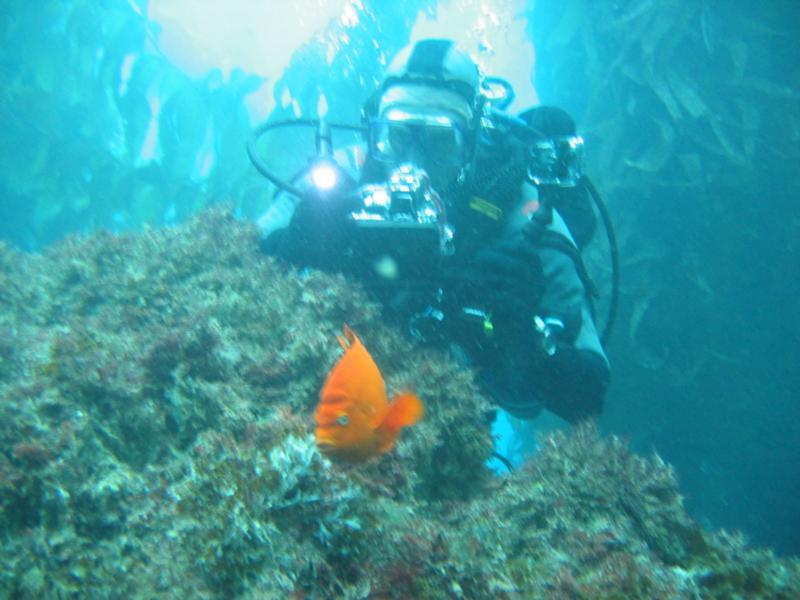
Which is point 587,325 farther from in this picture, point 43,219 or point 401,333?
point 43,219

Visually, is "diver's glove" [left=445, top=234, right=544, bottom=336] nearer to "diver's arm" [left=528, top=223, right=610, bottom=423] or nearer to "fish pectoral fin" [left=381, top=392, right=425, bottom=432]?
"diver's arm" [left=528, top=223, right=610, bottom=423]

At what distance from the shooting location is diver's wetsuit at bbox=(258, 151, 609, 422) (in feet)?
11.3

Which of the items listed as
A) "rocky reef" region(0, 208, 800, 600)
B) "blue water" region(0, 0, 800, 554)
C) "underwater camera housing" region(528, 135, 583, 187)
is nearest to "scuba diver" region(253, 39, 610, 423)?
"underwater camera housing" region(528, 135, 583, 187)

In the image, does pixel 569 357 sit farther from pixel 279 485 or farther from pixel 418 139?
pixel 279 485

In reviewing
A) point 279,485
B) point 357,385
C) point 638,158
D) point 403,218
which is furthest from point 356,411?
point 638,158

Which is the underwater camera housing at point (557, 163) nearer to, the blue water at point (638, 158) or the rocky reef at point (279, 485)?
the rocky reef at point (279, 485)

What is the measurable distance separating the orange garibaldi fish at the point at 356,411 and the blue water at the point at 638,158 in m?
6.28

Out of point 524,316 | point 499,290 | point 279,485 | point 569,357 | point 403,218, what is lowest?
point 279,485

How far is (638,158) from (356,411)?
8.37 metres

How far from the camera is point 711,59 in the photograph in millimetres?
7480

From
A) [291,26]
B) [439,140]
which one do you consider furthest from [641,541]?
[291,26]

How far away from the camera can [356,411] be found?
1.59 m

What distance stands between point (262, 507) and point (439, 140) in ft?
11.5

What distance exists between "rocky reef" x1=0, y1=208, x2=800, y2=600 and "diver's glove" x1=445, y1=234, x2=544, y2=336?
686 millimetres
